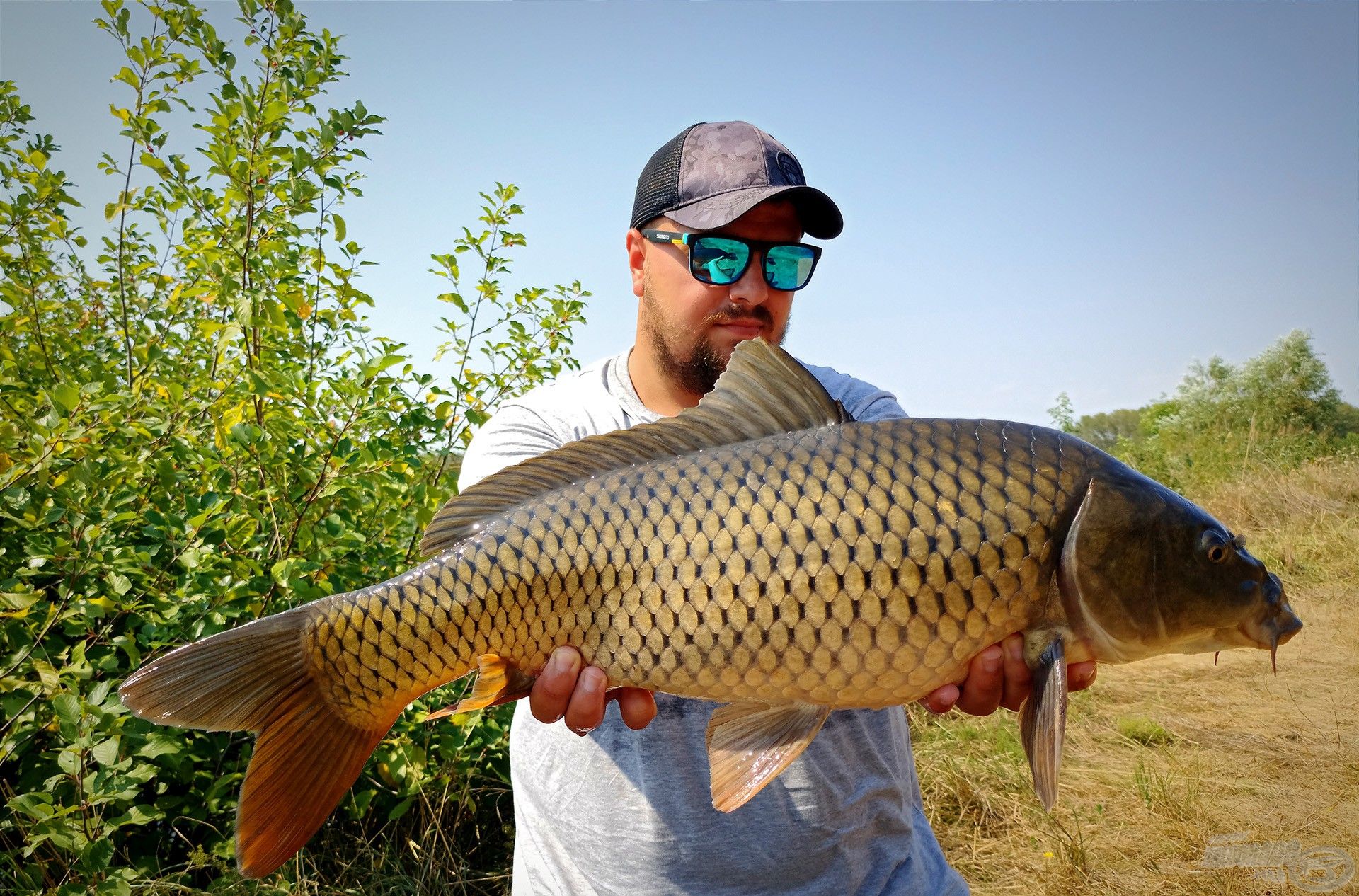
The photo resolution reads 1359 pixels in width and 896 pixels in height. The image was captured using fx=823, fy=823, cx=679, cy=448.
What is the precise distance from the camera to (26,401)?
223cm

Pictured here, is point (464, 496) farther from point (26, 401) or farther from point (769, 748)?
point (26, 401)

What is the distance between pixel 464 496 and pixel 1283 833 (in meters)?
3.81

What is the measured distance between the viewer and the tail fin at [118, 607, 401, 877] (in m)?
1.24

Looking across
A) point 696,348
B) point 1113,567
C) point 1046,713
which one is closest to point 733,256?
point 696,348

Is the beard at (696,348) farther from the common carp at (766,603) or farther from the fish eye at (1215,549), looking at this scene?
the fish eye at (1215,549)

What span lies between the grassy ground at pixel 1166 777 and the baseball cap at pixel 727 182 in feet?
8.50

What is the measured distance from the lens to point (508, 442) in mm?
1811

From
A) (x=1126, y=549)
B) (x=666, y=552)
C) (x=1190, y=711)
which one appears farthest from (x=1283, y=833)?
(x=666, y=552)

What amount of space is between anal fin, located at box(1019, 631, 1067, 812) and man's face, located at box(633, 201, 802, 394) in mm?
1061

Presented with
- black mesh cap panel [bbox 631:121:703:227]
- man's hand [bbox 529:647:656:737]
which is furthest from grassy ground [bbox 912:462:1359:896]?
black mesh cap panel [bbox 631:121:703:227]

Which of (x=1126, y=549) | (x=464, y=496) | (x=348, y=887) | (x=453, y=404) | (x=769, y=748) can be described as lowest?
(x=348, y=887)

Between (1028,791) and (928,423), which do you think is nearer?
(928,423)

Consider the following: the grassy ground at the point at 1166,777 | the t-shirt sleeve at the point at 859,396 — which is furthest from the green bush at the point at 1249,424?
the t-shirt sleeve at the point at 859,396

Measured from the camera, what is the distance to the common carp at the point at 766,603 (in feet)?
4.04
